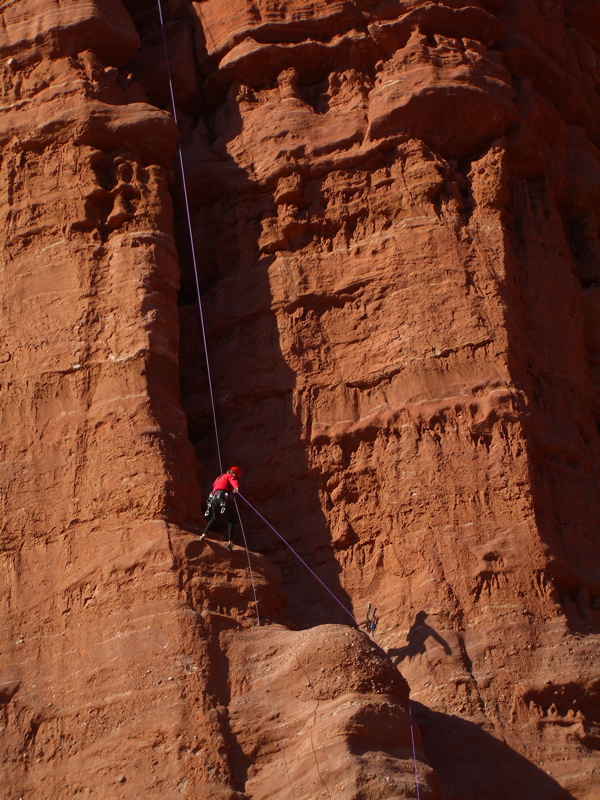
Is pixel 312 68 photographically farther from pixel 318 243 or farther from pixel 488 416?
pixel 488 416

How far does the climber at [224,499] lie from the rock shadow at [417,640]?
233 cm

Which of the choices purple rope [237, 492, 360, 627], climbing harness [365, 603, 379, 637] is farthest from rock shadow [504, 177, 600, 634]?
purple rope [237, 492, 360, 627]

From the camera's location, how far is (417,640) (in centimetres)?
1554

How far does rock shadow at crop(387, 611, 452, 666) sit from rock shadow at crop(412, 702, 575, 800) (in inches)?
37.5

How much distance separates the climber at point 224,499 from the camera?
1549 centimetres

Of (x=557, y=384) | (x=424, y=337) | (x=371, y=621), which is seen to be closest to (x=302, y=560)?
(x=371, y=621)

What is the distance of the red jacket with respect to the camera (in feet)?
51.9

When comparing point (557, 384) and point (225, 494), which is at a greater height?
point (557, 384)

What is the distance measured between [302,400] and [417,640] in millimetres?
3619

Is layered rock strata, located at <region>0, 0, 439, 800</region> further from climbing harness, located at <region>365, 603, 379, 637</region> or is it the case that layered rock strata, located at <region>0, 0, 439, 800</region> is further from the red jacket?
climbing harness, located at <region>365, 603, 379, 637</region>

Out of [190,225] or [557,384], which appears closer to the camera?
[557,384]

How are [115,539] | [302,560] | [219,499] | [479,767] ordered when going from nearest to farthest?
[479,767] → [115,539] → [219,499] → [302,560]

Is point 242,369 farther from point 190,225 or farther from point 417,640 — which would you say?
point 417,640

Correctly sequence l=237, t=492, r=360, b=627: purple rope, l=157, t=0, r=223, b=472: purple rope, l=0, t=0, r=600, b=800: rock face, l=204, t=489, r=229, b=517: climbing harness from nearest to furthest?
l=0, t=0, r=600, b=800: rock face → l=204, t=489, r=229, b=517: climbing harness → l=237, t=492, r=360, b=627: purple rope → l=157, t=0, r=223, b=472: purple rope
